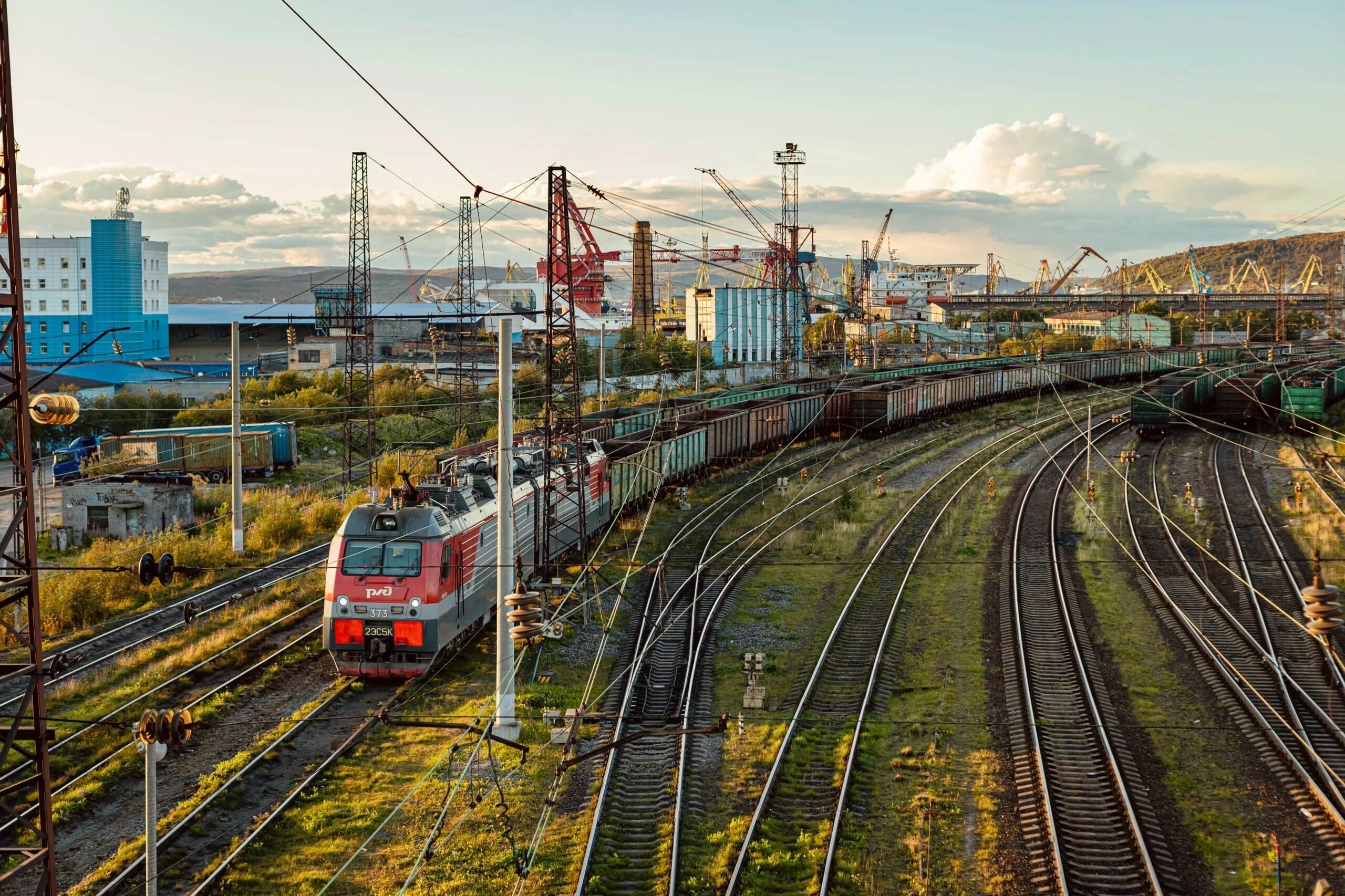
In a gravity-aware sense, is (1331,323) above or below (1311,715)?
above

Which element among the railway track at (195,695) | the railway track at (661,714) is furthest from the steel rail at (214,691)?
the railway track at (661,714)

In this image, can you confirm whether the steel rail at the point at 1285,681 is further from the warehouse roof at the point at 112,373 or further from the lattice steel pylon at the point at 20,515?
the warehouse roof at the point at 112,373

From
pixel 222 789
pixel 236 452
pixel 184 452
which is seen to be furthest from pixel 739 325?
pixel 222 789

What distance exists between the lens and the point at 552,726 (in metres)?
17.5

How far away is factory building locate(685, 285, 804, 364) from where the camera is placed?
110000 mm

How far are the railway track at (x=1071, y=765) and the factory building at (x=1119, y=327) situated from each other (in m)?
91.7

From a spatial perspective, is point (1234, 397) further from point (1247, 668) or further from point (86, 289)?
point (86, 289)

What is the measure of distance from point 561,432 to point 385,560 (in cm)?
944

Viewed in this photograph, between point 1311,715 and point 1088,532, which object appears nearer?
point 1311,715

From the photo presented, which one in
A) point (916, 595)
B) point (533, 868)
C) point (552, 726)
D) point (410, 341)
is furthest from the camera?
point (410, 341)

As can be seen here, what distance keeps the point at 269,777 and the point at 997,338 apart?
137 m

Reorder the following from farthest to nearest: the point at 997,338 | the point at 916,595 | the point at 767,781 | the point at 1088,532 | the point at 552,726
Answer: the point at 997,338 → the point at 1088,532 → the point at 916,595 → the point at 552,726 → the point at 767,781

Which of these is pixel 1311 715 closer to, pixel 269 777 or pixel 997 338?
pixel 269 777

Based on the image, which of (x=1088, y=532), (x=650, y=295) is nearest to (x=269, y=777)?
(x=1088, y=532)
